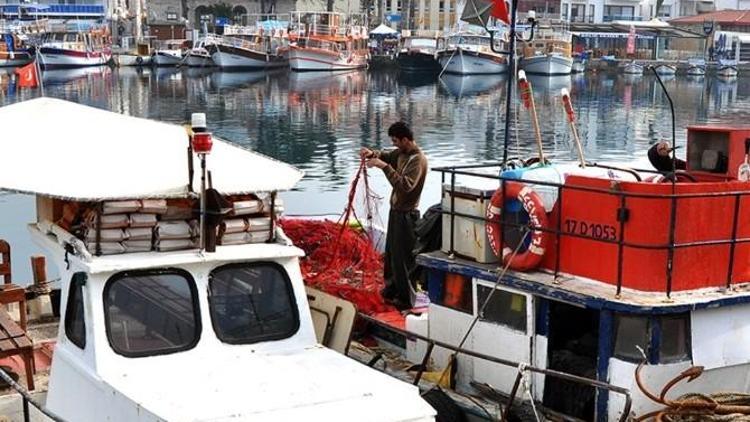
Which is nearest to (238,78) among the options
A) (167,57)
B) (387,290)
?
(167,57)

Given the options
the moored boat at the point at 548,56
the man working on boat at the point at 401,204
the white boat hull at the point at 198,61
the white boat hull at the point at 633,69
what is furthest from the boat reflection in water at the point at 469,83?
the man working on boat at the point at 401,204

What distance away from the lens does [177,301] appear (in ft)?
27.1

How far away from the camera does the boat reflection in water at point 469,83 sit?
74750 millimetres

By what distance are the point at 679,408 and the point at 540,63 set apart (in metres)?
85.4

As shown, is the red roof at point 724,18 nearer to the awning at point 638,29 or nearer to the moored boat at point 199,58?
the awning at point 638,29

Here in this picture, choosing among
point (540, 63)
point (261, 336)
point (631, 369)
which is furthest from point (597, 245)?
point (540, 63)

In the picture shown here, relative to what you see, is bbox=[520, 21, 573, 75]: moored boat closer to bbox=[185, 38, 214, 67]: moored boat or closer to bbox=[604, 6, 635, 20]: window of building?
bbox=[604, 6, 635, 20]: window of building

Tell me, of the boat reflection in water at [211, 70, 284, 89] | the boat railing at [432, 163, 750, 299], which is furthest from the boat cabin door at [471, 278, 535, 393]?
the boat reflection in water at [211, 70, 284, 89]

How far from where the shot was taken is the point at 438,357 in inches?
409

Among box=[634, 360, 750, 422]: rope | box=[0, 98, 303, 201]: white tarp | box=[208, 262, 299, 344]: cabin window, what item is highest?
box=[0, 98, 303, 201]: white tarp

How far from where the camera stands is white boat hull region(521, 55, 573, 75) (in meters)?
91.1

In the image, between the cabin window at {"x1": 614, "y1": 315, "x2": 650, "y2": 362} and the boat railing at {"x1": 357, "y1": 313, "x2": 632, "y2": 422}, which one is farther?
the cabin window at {"x1": 614, "y1": 315, "x2": 650, "y2": 362}

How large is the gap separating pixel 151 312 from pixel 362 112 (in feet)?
158

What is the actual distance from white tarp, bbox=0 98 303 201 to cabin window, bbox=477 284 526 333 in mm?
2065
